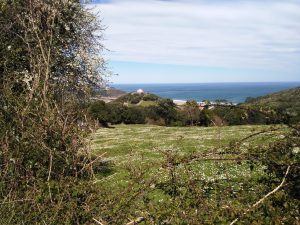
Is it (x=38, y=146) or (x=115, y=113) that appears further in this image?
(x=115, y=113)

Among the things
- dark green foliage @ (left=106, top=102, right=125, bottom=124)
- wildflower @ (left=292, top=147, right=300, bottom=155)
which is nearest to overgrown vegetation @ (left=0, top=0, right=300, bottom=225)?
wildflower @ (left=292, top=147, right=300, bottom=155)

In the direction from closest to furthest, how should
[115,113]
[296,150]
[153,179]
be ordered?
[296,150] → [153,179] → [115,113]

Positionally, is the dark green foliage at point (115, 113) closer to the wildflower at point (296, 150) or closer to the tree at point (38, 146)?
the tree at point (38, 146)

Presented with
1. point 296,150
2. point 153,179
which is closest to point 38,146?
point 153,179

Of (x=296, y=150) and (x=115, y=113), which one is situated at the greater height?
(x=296, y=150)

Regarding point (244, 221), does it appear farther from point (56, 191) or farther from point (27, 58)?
point (27, 58)

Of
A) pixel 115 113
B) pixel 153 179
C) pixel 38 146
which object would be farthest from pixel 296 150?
pixel 115 113

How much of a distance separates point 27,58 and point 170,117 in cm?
5119

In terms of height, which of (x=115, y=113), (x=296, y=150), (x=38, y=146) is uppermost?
(x=296, y=150)

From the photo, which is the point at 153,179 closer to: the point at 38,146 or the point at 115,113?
the point at 38,146

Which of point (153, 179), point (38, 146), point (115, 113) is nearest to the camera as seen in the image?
point (153, 179)

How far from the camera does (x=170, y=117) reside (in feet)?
211

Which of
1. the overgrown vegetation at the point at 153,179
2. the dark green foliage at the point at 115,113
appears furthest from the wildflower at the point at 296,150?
the dark green foliage at the point at 115,113

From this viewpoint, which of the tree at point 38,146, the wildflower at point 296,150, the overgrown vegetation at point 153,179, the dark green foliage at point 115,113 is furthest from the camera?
the dark green foliage at point 115,113
